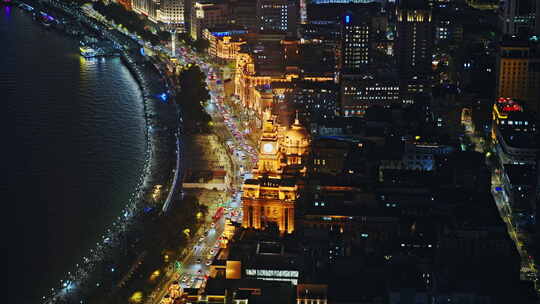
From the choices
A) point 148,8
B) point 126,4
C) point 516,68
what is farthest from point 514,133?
point 126,4

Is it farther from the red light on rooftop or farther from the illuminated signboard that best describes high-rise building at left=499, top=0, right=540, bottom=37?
the illuminated signboard

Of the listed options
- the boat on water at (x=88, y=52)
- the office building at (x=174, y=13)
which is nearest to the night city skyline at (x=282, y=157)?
the boat on water at (x=88, y=52)

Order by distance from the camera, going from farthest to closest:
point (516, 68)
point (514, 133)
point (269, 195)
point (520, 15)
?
point (520, 15)
point (516, 68)
point (514, 133)
point (269, 195)

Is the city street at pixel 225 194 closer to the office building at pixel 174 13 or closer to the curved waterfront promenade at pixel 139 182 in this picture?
the curved waterfront promenade at pixel 139 182

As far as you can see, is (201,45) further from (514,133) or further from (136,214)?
(136,214)

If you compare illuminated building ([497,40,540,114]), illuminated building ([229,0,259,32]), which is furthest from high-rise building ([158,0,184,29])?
illuminated building ([497,40,540,114])

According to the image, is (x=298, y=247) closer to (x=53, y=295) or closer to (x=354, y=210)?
(x=354, y=210)
